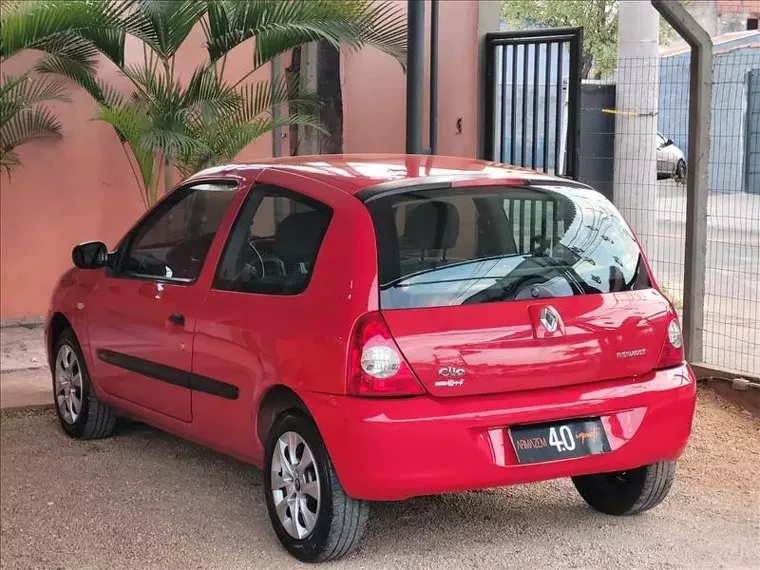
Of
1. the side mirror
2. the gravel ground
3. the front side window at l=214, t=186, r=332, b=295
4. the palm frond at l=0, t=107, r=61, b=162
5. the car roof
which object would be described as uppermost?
the palm frond at l=0, t=107, r=61, b=162

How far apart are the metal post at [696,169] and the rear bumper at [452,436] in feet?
10.1

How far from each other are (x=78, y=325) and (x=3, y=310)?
13.0 ft

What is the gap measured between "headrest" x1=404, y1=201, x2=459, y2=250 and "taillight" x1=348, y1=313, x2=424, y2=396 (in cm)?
45

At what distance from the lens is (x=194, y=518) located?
5.34 metres

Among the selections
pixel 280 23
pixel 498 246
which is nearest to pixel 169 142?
pixel 280 23

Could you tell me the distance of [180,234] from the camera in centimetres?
598

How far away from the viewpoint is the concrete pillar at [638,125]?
8945 mm

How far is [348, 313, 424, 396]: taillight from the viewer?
4.29m

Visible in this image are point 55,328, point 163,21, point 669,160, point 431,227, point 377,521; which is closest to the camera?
point 431,227

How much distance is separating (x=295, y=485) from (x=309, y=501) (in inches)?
3.5

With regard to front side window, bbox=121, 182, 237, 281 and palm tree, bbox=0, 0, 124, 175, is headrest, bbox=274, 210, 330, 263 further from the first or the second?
palm tree, bbox=0, 0, 124, 175

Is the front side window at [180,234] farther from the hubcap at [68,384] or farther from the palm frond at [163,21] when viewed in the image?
the palm frond at [163,21]

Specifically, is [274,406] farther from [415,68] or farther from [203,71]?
[203,71]

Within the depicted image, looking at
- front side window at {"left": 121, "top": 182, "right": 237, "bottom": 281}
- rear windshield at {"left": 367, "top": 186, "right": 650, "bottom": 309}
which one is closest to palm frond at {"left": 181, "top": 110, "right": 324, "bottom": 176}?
front side window at {"left": 121, "top": 182, "right": 237, "bottom": 281}
